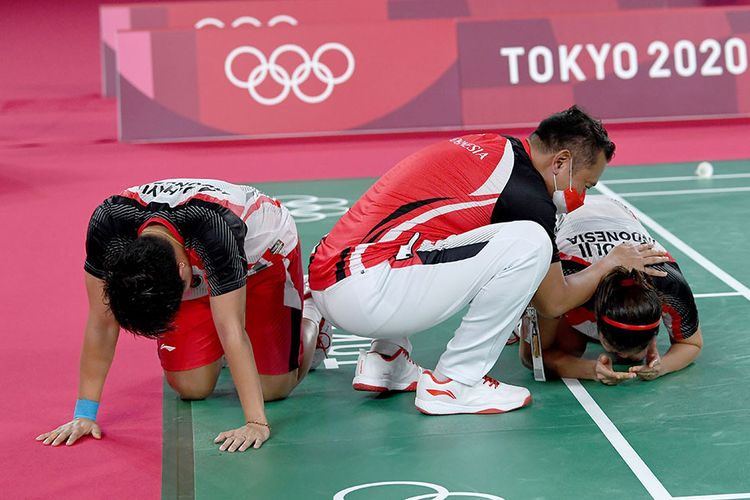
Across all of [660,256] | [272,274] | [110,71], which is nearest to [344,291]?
[272,274]

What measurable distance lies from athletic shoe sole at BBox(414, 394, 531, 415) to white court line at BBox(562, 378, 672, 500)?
12.8 inches

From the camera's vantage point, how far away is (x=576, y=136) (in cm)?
518

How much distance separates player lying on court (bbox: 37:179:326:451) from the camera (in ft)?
14.4

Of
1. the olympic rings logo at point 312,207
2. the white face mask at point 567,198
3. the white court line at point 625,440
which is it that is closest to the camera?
the white court line at point 625,440

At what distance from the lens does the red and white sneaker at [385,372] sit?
212 inches

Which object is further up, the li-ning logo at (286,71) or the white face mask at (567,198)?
the li-ning logo at (286,71)

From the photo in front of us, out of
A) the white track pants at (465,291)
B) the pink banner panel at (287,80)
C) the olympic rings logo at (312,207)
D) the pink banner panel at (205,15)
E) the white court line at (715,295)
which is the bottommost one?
the white court line at (715,295)

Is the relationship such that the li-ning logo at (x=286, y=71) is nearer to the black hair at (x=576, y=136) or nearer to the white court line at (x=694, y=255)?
the white court line at (x=694, y=255)

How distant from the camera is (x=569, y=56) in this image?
481 inches

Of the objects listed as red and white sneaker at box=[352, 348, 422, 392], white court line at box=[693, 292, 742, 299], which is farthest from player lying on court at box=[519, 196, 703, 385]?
white court line at box=[693, 292, 742, 299]

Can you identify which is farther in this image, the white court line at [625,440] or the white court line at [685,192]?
the white court line at [685,192]

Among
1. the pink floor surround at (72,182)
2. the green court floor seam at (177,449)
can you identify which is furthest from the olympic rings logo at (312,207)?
the green court floor seam at (177,449)

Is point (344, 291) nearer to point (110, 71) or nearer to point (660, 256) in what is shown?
point (660, 256)

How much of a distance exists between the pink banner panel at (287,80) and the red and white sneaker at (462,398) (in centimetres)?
730
